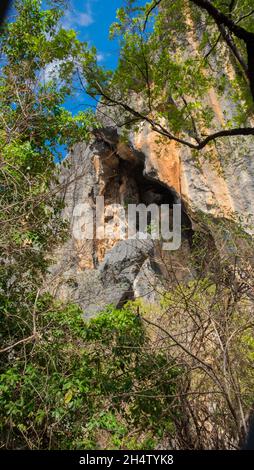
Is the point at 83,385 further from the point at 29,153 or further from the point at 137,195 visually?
the point at 137,195

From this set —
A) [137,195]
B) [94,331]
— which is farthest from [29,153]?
[137,195]

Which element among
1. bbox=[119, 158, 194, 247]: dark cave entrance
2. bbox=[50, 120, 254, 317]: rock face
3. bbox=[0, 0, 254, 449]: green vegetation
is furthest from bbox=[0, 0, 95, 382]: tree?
bbox=[119, 158, 194, 247]: dark cave entrance

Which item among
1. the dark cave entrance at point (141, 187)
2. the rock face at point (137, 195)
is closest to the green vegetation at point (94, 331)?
the rock face at point (137, 195)

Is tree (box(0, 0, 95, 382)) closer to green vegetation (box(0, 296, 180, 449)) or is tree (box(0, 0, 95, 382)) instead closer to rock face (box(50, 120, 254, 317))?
green vegetation (box(0, 296, 180, 449))

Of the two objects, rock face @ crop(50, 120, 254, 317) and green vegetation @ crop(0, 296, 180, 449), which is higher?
rock face @ crop(50, 120, 254, 317)

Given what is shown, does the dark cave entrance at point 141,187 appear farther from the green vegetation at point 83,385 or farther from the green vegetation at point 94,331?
the green vegetation at point 83,385

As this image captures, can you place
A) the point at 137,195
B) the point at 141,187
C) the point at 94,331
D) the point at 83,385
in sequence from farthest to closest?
the point at 141,187
the point at 137,195
the point at 94,331
the point at 83,385

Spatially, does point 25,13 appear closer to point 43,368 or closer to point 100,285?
point 43,368

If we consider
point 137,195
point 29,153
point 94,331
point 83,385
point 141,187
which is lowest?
point 83,385

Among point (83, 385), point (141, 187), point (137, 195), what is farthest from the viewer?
point (141, 187)

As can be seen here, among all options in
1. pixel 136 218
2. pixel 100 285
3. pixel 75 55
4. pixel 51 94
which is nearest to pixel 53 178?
pixel 51 94

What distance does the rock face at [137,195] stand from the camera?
1391cm

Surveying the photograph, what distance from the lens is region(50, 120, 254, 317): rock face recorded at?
13906 mm

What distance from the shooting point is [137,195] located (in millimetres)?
20844
